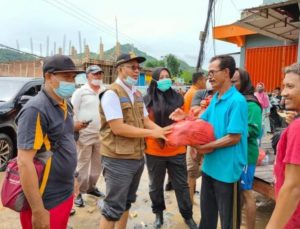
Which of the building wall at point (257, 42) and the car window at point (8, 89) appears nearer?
the car window at point (8, 89)

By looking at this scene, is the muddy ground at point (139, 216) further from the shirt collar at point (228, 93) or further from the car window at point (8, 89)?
the car window at point (8, 89)

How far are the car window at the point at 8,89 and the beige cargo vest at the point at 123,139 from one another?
4.46 meters

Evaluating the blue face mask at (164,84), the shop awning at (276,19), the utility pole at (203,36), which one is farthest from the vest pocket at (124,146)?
the utility pole at (203,36)

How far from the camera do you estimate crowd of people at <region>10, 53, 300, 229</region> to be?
5.67ft

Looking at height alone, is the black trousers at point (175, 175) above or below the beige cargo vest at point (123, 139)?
below

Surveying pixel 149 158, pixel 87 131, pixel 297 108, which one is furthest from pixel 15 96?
pixel 297 108

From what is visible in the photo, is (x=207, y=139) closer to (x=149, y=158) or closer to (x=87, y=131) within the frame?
(x=149, y=158)

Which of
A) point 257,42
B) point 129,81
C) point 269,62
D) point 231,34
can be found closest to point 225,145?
point 129,81

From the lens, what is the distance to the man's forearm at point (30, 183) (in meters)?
2.00

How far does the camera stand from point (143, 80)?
73.4 feet

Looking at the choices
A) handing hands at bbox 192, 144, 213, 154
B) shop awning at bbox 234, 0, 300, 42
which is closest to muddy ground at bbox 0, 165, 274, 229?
handing hands at bbox 192, 144, 213, 154

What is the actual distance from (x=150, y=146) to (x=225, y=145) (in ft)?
4.52

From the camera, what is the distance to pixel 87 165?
15.7 feet

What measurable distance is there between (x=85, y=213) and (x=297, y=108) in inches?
137
